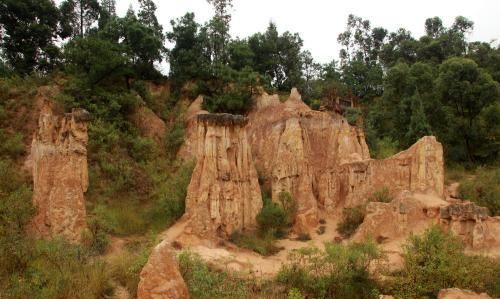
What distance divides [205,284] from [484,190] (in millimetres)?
16186

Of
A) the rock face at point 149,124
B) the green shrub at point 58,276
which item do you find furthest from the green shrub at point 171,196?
the green shrub at point 58,276

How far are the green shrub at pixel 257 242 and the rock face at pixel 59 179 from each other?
256 inches

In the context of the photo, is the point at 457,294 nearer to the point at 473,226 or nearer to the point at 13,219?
the point at 473,226

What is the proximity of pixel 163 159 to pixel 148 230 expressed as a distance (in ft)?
22.4

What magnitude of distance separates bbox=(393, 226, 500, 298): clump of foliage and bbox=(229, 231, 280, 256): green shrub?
250 inches

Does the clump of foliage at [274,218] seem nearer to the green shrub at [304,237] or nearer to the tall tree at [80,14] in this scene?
the green shrub at [304,237]

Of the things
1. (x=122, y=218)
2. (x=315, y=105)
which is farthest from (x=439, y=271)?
(x=315, y=105)

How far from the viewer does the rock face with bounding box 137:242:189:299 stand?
9312 millimetres

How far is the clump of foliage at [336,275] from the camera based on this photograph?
13.9m

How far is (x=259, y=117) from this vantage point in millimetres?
27781

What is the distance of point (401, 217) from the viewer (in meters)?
18.2

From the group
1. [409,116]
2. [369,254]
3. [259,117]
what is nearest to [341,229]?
[369,254]

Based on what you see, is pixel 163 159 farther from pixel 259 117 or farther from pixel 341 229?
pixel 341 229


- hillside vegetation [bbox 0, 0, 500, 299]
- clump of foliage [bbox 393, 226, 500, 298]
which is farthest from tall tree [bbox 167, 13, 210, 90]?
clump of foliage [bbox 393, 226, 500, 298]
